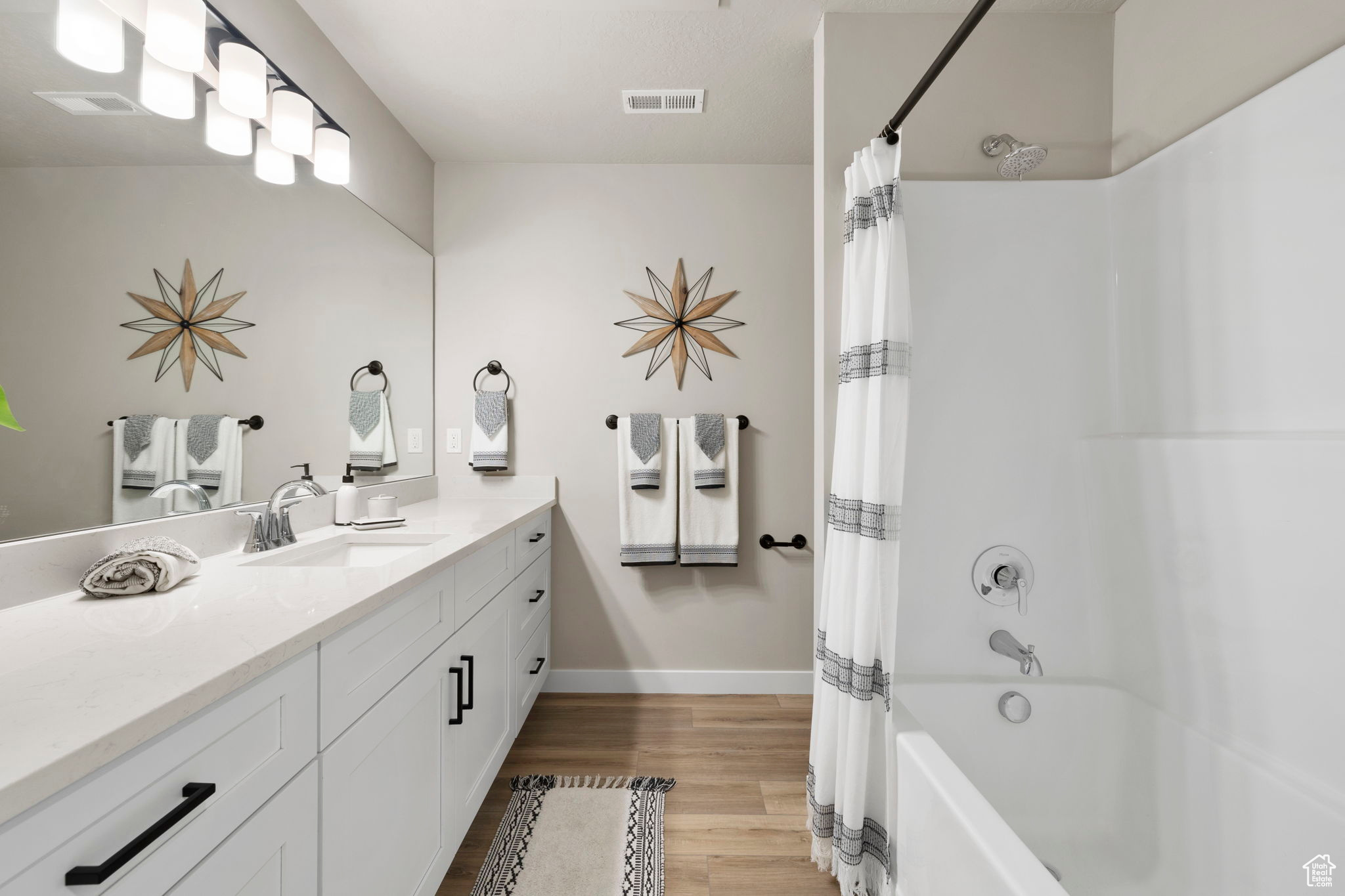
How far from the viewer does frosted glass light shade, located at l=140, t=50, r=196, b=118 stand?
3.88 feet

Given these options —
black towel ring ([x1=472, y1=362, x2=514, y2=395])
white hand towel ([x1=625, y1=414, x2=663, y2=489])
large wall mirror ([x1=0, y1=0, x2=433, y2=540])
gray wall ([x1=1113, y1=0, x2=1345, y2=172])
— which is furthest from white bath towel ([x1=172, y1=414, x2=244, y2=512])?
gray wall ([x1=1113, y1=0, x2=1345, y2=172])

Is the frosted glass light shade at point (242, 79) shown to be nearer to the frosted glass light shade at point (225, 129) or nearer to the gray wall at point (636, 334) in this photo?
the frosted glass light shade at point (225, 129)

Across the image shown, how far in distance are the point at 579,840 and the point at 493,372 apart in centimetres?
181

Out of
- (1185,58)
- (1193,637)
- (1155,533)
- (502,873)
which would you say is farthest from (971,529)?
(502,873)

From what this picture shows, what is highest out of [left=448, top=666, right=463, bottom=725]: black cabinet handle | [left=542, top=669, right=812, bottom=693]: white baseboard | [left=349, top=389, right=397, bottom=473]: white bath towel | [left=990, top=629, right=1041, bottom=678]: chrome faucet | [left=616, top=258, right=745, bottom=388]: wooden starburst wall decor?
[left=616, top=258, right=745, bottom=388]: wooden starburst wall decor

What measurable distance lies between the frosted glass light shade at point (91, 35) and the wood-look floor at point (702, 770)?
1.98 m

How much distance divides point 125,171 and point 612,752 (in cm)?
211

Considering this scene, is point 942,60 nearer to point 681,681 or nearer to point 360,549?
point 360,549

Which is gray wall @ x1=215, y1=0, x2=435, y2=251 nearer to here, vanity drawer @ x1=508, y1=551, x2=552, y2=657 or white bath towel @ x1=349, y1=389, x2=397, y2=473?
white bath towel @ x1=349, y1=389, x2=397, y2=473

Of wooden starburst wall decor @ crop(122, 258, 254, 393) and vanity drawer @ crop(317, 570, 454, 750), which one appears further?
wooden starburst wall decor @ crop(122, 258, 254, 393)

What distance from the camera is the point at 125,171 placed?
115cm

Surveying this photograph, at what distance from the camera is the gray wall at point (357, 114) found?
59.6 inches

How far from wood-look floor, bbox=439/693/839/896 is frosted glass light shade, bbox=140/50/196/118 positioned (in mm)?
1954

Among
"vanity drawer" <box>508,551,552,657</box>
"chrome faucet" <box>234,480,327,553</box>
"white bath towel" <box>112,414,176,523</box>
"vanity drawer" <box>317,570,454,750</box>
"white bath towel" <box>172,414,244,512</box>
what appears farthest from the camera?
"vanity drawer" <box>508,551,552,657</box>
